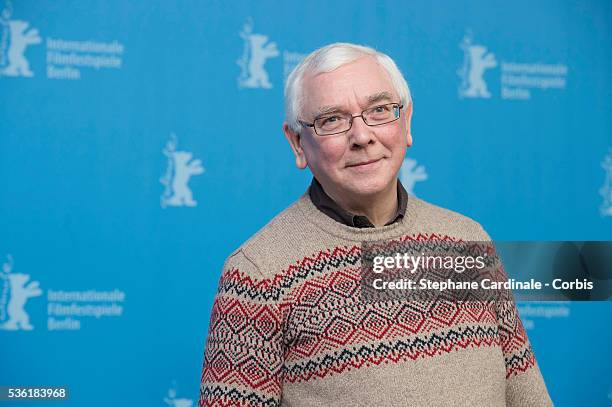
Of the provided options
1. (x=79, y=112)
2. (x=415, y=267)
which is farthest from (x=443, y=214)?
(x=79, y=112)

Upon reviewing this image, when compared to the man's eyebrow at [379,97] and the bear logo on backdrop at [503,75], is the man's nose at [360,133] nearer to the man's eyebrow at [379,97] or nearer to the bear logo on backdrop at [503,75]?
the man's eyebrow at [379,97]

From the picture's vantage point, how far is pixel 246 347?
117 cm

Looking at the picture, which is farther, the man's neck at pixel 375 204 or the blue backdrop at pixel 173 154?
the blue backdrop at pixel 173 154

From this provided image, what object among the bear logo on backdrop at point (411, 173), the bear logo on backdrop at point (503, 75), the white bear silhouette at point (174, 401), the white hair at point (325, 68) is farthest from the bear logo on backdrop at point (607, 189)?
the white hair at point (325, 68)

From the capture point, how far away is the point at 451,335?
4.01 feet

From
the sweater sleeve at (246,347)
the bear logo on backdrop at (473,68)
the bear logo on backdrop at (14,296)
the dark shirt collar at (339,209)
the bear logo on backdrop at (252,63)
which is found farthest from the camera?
the bear logo on backdrop at (473,68)

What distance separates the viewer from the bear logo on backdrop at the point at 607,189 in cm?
288

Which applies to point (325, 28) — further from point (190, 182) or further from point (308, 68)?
point (308, 68)

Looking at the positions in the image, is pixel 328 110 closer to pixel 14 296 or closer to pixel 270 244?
pixel 270 244

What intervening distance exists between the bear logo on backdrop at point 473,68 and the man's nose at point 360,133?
163 centimetres

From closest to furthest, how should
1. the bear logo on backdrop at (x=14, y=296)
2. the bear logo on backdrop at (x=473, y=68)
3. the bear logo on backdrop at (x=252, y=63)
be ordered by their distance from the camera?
the bear logo on backdrop at (x=14, y=296) → the bear logo on backdrop at (x=252, y=63) → the bear logo on backdrop at (x=473, y=68)

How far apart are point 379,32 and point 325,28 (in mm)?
199

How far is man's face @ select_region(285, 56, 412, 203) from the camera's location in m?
1.24

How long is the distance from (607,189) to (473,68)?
27.4 inches
